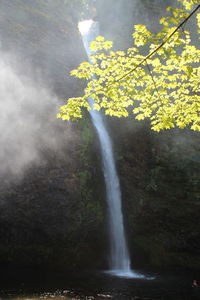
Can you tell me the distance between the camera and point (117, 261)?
616 inches

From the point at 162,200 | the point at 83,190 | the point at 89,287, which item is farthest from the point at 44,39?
the point at 89,287

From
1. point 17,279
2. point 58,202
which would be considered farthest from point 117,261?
point 17,279

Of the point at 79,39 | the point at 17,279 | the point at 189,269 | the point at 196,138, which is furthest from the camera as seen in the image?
the point at 79,39

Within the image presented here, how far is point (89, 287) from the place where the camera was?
1138 centimetres

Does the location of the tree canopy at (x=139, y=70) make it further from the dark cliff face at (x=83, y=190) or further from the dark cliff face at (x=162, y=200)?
the dark cliff face at (x=162, y=200)

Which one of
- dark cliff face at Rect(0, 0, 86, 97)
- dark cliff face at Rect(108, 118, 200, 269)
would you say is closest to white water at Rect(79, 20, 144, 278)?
dark cliff face at Rect(108, 118, 200, 269)

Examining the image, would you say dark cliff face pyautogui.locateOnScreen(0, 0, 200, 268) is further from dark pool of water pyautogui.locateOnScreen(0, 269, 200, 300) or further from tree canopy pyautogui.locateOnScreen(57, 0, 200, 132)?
tree canopy pyautogui.locateOnScreen(57, 0, 200, 132)

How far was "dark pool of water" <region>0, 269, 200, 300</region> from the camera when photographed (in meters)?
10.2

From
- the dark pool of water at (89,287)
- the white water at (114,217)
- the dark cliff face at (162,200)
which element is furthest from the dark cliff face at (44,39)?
the dark pool of water at (89,287)

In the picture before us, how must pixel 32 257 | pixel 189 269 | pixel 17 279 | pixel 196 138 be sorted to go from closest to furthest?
pixel 17 279, pixel 32 257, pixel 189 269, pixel 196 138

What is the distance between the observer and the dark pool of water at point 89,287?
10.2 meters

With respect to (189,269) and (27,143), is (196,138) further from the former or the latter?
(27,143)

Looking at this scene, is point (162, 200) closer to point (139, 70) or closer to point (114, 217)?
point (114, 217)

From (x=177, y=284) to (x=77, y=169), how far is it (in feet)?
23.9
